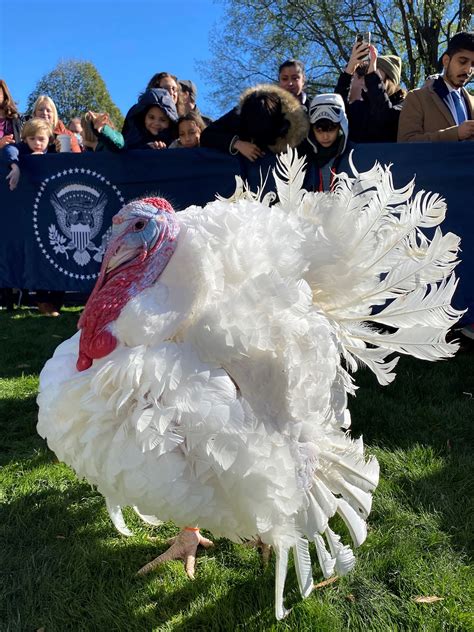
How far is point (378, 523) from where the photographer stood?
105 inches

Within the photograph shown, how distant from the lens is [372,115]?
4953mm

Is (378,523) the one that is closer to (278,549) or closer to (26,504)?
(278,549)

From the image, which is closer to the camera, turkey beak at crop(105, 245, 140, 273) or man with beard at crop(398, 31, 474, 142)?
turkey beak at crop(105, 245, 140, 273)

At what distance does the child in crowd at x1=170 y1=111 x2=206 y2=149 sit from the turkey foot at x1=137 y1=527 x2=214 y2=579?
13.1 ft

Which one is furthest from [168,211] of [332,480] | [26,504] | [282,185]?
[26,504]

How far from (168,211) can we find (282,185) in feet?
2.44

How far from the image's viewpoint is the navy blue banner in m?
4.52

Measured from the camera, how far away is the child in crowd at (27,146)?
5.67m

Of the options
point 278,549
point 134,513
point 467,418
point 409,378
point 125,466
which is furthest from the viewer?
point 409,378

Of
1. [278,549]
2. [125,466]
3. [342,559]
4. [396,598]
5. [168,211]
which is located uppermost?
[168,211]

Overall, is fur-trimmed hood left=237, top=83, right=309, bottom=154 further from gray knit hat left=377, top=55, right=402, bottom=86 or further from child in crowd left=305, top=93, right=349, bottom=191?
gray knit hat left=377, top=55, right=402, bottom=86

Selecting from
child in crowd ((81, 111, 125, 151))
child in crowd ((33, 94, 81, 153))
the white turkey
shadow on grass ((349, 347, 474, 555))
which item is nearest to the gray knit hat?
child in crowd ((81, 111, 125, 151))

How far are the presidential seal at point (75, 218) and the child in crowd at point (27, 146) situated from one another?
333mm

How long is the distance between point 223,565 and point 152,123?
4.52 m
